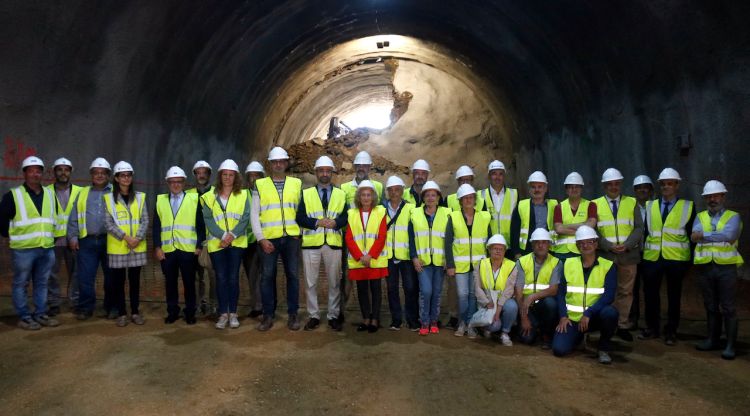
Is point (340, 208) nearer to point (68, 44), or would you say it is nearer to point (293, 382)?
point (293, 382)

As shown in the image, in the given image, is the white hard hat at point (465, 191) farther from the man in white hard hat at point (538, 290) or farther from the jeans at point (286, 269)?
the jeans at point (286, 269)

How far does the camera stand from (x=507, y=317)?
5.59 metres

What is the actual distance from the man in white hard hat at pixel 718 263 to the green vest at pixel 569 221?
1049 mm

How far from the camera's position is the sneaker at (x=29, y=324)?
586cm

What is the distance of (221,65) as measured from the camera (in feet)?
33.0

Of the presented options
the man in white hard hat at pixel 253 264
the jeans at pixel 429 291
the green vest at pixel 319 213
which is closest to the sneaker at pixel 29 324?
the man in white hard hat at pixel 253 264

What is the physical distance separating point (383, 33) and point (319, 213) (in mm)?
7559

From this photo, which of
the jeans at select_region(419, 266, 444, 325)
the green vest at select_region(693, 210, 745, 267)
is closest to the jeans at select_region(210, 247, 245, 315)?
the jeans at select_region(419, 266, 444, 325)

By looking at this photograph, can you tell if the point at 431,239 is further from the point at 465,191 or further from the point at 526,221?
the point at 526,221

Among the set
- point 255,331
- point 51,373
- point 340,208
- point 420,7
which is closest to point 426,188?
point 340,208

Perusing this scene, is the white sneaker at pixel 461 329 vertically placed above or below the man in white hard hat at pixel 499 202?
below

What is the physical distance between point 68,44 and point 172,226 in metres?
2.73

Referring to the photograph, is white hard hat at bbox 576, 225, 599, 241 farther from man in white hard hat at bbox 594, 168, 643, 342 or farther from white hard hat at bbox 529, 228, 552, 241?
man in white hard hat at bbox 594, 168, 643, 342

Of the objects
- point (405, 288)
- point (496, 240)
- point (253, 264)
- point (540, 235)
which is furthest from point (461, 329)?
point (253, 264)
